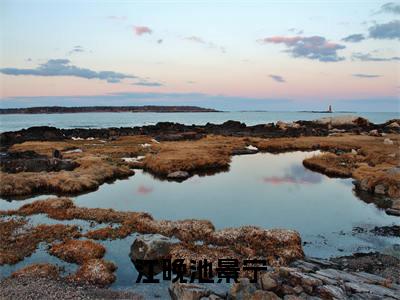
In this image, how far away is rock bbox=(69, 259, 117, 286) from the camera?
884 inches

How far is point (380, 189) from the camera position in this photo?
45719mm

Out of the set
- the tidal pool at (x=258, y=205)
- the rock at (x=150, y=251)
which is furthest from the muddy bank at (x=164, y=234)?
the tidal pool at (x=258, y=205)

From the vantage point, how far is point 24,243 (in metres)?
28.4

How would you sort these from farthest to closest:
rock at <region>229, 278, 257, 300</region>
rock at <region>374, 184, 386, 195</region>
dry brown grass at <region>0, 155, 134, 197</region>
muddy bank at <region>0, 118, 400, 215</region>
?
muddy bank at <region>0, 118, 400, 215</region>
dry brown grass at <region>0, 155, 134, 197</region>
rock at <region>374, 184, 386, 195</region>
rock at <region>229, 278, 257, 300</region>

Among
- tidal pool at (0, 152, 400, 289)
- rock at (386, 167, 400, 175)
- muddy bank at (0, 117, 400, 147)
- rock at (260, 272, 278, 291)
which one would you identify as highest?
muddy bank at (0, 117, 400, 147)

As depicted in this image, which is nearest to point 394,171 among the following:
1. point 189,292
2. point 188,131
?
point 189,292

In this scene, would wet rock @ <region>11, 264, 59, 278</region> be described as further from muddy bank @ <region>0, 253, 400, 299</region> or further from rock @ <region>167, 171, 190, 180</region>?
rock @ <region>167, 171, 190, 180</region>

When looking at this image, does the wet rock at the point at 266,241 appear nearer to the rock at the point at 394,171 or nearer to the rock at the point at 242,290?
the rock at the point at 242,290

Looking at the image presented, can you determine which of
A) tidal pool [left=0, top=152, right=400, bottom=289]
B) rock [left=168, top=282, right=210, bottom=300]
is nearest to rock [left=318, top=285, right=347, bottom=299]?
rock [left=168, top=282, right=210, bottom=300]

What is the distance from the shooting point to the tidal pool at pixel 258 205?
95.8 ft

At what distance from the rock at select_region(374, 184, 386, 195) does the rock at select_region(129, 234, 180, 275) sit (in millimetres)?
31422

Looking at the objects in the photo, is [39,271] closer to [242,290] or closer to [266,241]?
[242,290]

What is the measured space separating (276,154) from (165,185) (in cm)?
4187

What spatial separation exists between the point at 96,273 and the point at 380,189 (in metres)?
37.6
